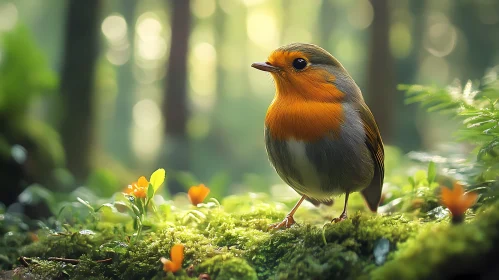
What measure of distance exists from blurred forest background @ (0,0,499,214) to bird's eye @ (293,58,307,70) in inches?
46.8

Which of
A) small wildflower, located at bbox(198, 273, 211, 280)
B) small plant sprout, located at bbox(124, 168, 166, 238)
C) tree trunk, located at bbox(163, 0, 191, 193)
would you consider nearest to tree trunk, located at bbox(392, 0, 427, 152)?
tree trunk, located at bbox(163, 0, 191, 193)

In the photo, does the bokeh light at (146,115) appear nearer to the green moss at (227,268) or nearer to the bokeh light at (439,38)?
the bokeh light at (439,38)

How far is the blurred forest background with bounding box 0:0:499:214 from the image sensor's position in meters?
5.31

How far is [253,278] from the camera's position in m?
2.01

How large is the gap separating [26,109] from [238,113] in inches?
836

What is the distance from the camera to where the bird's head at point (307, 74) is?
269cm

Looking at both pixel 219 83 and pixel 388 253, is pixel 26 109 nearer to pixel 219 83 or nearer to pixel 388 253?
pixel 388 253

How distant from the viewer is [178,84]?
11.2 meters

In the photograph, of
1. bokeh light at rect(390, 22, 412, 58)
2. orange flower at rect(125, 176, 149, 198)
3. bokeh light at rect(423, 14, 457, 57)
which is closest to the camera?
orange flower at rect(125, 176, 149, 198)

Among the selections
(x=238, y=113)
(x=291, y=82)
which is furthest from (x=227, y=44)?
(x=291, y=82)

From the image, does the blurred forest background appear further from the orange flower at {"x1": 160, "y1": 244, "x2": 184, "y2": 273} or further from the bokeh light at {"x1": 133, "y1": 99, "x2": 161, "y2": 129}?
the orange flower at {"x1": 160, "y1": 244, "x2": 184, "y2": 273}

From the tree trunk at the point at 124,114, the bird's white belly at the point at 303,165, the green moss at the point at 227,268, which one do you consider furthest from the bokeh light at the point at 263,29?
the green moss at the point at 227,268

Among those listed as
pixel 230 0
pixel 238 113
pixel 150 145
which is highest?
pixel 230 0

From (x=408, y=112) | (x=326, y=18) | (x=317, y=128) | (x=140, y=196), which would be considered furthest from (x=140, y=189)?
(x=326, y=18)
